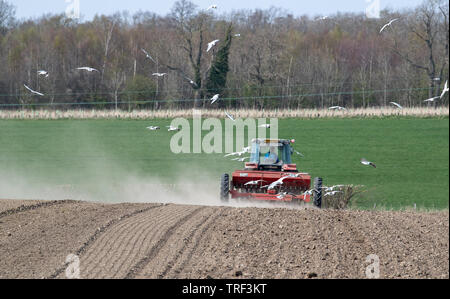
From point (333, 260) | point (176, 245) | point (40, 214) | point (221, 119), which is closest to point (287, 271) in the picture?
point (333, 260)

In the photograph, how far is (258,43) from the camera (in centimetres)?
2559

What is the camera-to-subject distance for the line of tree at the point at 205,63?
24469 millimetres

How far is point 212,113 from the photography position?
26.8 metres

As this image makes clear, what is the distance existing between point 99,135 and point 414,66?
618 inches

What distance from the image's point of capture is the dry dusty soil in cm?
808

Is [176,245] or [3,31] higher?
[3,31]

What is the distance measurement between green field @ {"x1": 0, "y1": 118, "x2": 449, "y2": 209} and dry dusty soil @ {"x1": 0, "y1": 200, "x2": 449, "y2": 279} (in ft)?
28.5

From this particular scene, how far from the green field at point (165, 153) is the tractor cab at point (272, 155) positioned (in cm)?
458

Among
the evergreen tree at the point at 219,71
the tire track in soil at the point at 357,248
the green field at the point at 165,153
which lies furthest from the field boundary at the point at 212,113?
the tire track in soil at the point at 357,248

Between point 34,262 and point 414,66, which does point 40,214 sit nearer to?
point 34,262

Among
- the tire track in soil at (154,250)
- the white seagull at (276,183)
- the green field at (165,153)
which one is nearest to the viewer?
the tire track in soil at (154,250)

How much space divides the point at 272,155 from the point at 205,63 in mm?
10159

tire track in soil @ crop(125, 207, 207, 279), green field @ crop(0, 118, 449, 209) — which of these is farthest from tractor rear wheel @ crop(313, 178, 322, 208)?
green field @ crop(0, 118, 449, 209)

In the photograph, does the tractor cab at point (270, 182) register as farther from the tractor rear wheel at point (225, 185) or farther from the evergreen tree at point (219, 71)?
the evergreen tree at point (219, 71)
